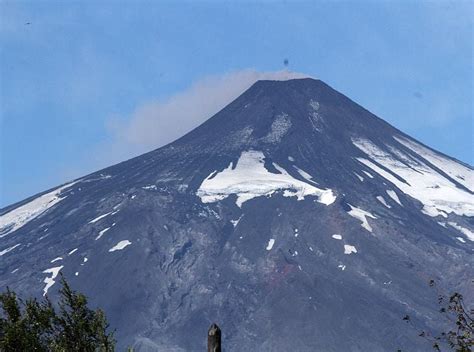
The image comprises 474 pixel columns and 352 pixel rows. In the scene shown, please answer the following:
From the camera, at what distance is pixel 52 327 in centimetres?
2959

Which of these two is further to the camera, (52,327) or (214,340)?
(52,327)

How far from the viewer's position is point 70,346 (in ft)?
93.7

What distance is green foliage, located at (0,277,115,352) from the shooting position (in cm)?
2772

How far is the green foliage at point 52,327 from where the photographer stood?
90.9ft

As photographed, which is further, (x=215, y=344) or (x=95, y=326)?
(x=95, y=326)

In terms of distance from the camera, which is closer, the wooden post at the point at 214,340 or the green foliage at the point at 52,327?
the wooden post at the point at 214,340

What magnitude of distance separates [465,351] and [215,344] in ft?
16.0

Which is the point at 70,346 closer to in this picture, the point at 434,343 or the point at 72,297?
the point at 72,297

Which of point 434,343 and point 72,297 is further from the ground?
point 72,297

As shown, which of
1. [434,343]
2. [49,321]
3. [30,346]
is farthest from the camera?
[49,321]

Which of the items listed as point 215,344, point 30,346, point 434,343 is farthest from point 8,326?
point 434,343

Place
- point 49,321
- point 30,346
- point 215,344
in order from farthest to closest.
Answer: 1. point 49,321
2. point 30,346
3. point 215,344

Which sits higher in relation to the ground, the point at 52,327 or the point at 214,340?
the point at 52,327

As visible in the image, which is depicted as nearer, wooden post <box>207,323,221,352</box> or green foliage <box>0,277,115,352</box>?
wooden post <box>207,323,221,352</box>
